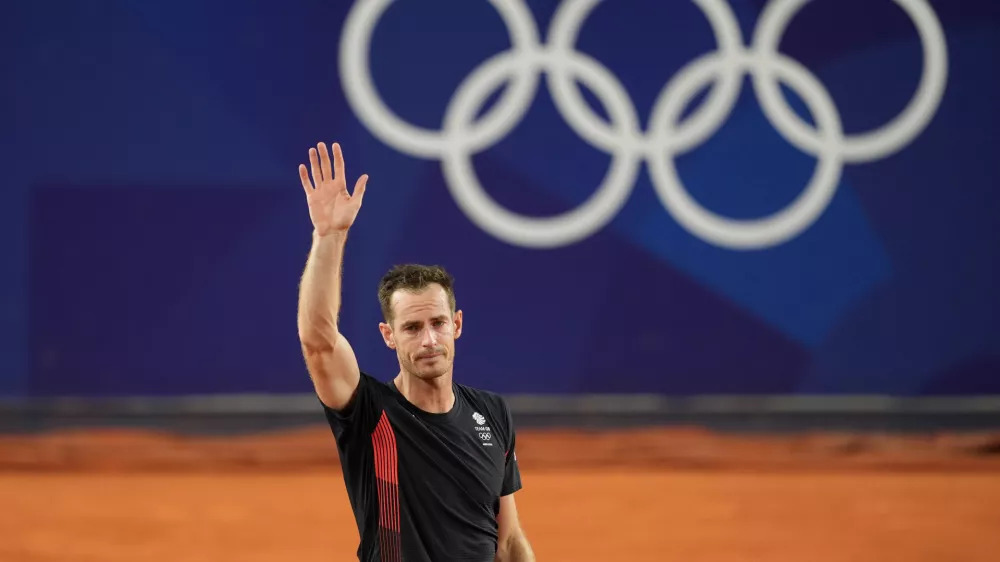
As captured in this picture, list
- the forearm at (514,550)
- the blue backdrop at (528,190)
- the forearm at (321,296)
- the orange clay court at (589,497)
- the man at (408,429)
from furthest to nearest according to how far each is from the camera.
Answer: the blue backdrop at (528,190)
the orange clay court at (589,497)
the forearm at (514,550)
the man at (408,429)
the forearm at (321,296)

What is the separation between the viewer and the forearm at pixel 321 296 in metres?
2.99

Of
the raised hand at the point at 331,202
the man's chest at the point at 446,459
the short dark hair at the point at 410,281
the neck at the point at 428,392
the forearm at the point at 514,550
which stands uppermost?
the raised hand at the point at 331,202

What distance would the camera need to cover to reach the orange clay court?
634 cm

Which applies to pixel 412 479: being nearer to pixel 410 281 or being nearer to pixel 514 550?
pixel 514 550

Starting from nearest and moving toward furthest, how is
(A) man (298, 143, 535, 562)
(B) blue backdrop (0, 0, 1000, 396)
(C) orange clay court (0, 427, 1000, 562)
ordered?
(A) man (298, 143, 535, 562)
(C) orange clay court (0, 427, 1000, 562)
(B) blue backdrop (0, 0, 1000, 396)

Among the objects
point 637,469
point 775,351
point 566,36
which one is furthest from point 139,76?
point 775,351

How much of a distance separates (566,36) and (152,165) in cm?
396

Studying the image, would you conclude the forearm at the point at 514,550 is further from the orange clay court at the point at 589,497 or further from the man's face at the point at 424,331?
the orange clay court at the point at 589,497

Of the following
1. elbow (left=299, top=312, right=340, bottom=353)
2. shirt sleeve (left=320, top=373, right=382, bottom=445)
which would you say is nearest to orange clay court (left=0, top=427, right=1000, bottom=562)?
shirt sleeve (left=320, top=373, right=382, bottom=445)

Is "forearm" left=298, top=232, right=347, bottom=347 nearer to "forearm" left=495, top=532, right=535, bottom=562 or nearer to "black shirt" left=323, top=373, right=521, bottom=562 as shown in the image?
"black shirt" left=323, top=373, right=521, bottom=562

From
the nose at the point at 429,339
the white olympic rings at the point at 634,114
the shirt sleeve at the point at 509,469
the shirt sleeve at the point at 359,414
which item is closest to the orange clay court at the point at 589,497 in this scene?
the white olympic rings at the point at 634,114

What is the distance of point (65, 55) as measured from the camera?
407 inches

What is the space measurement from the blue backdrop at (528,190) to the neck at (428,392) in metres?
6.99

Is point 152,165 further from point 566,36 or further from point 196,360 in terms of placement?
point 566,36
